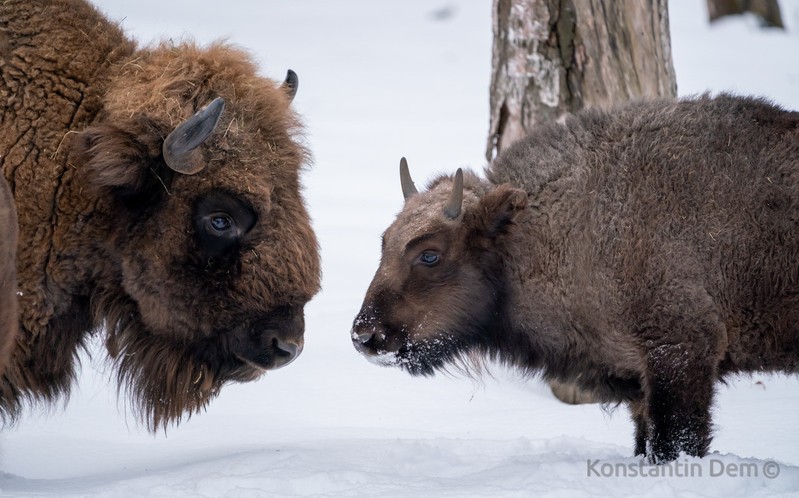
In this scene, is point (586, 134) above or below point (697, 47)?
below

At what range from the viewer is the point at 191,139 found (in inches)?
167

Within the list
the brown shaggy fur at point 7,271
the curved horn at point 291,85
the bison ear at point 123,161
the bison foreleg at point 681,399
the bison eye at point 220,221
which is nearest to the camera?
the brown shaggy fur at point 7,271

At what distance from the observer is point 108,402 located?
6.79 meters

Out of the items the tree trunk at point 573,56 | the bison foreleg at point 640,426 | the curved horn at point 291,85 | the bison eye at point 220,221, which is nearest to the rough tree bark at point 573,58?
the tree trunk at point 573,56

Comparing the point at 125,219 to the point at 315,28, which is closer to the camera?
the point at 125,219

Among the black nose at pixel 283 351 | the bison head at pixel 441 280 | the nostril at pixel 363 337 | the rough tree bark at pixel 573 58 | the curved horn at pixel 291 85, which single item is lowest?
the black nose at pixel 283 351

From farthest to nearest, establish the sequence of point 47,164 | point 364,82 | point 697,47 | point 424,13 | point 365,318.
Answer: point 424,13, point 364,82, point 697,47, point 365,318, point 47,164

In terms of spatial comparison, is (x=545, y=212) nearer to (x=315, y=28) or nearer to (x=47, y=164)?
(x=47, y=164)

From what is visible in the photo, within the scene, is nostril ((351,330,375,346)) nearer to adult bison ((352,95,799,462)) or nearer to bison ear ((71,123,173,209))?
adult bison ((352,95,799,462))

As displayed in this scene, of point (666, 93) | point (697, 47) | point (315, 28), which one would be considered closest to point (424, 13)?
point (315, 28)

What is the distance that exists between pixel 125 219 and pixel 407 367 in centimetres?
171

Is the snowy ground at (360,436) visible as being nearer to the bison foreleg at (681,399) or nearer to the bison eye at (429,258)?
the bison foreleg at (681,399)

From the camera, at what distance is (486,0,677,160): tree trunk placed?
22.3 feet

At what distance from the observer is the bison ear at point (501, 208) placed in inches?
203
